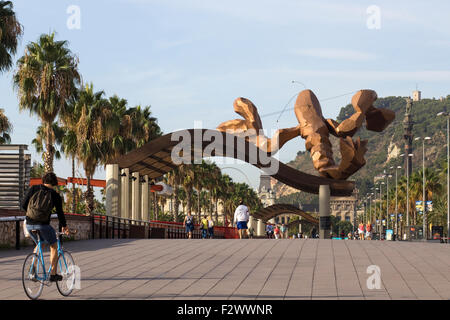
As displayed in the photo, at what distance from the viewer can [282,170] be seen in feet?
145

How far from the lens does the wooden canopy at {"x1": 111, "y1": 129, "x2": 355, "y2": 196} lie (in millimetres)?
A: 39281

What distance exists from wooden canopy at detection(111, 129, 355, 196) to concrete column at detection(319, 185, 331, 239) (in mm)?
1059

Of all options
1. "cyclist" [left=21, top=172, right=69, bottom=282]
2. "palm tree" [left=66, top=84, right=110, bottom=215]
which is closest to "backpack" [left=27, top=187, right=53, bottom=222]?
"cyclist" [left=21, top=172, right=69, bottom=282]

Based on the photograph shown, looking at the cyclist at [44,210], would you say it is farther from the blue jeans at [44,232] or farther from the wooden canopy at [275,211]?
the wooden canopy at [275,211]

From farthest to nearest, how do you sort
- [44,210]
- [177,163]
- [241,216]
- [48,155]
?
[177,163] → [48,155] → [241,216] → [44,210]

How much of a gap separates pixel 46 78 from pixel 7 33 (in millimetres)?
7388

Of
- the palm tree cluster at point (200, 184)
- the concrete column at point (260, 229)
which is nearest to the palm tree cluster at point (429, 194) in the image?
the concrete column at point (260, 229)

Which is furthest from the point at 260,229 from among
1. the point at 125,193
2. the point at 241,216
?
the point at 241,216

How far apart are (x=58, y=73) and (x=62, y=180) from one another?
76.5 feet

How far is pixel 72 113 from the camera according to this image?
140 ft

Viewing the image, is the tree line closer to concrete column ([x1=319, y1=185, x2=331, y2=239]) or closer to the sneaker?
concrete column ([x1=319, y1=185, x2=331, y2=239])

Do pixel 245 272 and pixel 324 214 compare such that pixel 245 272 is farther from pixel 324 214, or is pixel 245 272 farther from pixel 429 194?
pixel 429 194

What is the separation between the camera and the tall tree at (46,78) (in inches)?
1489
